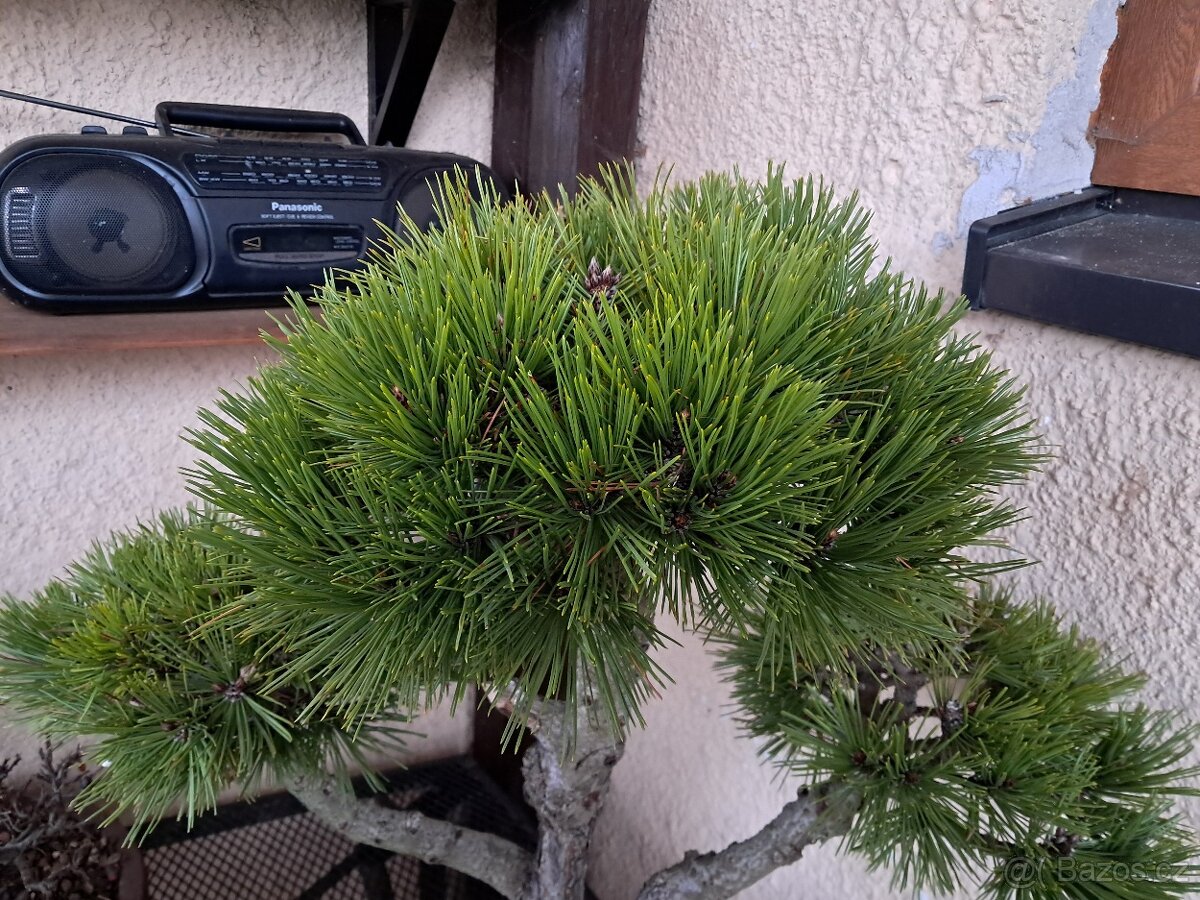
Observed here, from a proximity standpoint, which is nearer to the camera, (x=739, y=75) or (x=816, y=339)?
(x=816, y=339)

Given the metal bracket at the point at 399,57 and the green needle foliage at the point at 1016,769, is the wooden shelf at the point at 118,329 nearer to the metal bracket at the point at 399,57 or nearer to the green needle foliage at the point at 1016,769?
the metal bracket at the point at 399,57

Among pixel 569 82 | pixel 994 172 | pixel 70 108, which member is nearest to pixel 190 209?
pixel 70 108

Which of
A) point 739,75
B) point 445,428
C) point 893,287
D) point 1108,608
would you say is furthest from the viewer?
point 739,75

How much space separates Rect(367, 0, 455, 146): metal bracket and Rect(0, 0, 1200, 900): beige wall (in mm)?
24

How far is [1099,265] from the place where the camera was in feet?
1.66

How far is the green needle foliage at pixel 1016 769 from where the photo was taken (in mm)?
400

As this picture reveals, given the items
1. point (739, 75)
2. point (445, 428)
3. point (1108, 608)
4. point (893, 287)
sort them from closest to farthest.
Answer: point (445, 428), point (893, 287), point (1108, 608), point (739, 75)

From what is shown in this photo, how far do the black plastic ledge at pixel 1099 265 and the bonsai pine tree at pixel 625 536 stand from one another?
152mm

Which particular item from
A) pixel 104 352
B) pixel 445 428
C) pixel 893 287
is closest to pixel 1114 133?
pixel 893 287

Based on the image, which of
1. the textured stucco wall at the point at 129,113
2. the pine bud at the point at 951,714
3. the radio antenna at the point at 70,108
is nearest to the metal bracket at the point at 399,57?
the textured stucco wall at the point at 129,113

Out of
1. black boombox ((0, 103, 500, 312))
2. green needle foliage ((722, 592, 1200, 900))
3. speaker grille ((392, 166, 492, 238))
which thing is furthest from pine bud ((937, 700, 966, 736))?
speaker grille ((392, 166, 492, 238))

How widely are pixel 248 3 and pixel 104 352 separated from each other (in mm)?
372

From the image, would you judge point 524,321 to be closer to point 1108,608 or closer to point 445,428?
point 445,428

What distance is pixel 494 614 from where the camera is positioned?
0.31 m
